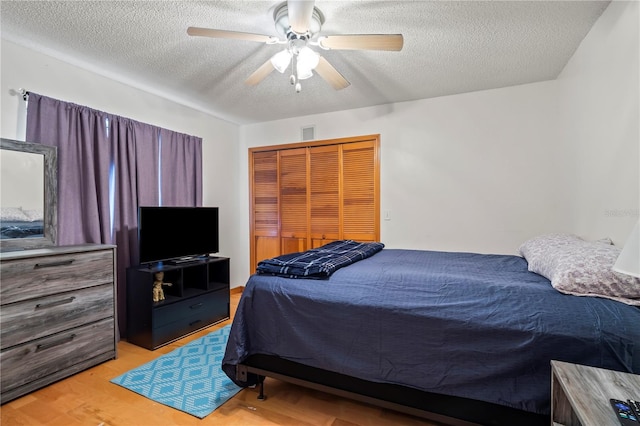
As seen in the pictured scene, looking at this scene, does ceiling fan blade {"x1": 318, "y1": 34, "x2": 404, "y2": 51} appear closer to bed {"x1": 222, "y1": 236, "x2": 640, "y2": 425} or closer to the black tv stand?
bed {"x1": 222, "y1": 236, "x2": 640, "y2": 425}

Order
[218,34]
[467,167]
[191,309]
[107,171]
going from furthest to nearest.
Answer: [467,167], [191,309], [107,171], [218,34]

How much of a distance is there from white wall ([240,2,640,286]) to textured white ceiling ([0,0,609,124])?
0.74ft

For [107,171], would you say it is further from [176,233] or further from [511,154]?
[511,154]

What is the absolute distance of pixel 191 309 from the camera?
306 centimetres

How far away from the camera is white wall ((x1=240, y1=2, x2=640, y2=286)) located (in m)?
1.93

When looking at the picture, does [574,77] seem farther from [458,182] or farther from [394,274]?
[394,274]

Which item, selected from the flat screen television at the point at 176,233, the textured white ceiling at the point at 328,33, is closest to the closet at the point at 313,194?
the textured white ceiling at the point at 328,33

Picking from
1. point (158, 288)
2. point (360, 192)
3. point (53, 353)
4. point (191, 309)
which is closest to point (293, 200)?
point (360, 192)

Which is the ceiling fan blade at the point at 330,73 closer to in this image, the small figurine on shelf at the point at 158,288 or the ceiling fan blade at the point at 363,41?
the ceiling fan blade at the point at 363,41

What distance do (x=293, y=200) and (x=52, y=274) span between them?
2.70m

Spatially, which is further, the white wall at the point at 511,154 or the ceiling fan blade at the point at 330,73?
the ceiling fan blade at the point at 330,73

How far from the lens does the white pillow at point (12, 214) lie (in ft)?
7.23

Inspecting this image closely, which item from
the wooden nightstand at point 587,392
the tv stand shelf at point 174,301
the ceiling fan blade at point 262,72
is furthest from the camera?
the tv stand shelf at point 174,301

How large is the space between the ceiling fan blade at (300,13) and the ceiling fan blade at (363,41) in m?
0.18
